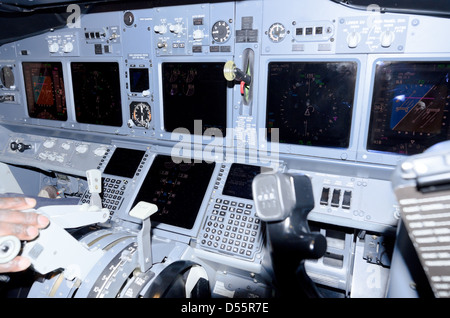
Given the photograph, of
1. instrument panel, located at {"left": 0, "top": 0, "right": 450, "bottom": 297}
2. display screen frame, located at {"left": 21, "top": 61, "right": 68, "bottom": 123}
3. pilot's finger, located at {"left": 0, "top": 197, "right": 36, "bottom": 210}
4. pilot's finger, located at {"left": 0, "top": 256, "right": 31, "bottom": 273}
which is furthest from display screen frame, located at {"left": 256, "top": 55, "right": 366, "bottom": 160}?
display screen frame, located at {"left": 21, "top": 61, "right": 68, "bottom": 123}

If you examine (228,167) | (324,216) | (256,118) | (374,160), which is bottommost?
(324,216)

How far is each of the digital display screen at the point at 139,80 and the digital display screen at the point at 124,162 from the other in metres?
0.52

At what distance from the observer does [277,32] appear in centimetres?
214

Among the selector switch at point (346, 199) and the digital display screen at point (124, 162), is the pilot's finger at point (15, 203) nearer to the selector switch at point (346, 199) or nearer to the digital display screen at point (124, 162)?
the digital display screen at point (124, 162)

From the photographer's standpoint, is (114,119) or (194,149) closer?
(194,149)

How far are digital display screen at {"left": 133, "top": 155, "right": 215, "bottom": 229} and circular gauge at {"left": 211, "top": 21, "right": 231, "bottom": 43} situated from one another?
92cm

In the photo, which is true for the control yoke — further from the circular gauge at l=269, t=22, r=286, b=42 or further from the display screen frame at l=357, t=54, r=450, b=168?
the circular gauge at l=269, t=22, r=286, b=42

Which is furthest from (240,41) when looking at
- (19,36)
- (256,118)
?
(19,36)

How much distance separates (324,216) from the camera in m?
2.08

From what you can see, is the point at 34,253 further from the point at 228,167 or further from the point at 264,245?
the point at 228,167

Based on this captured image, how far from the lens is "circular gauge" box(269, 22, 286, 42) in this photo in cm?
213

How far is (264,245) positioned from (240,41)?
1.38m

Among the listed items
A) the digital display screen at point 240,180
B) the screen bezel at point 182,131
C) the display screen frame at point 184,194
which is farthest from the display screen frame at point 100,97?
the digital display screen at point 240,180

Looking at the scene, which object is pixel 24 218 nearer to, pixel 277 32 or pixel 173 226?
pixel 173 226
